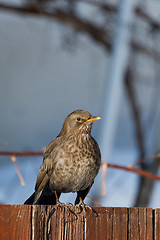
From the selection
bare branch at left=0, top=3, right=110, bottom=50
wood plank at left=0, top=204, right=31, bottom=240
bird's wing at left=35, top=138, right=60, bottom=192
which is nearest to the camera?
wood plank at left=0, top=204, right=31, bottom=240

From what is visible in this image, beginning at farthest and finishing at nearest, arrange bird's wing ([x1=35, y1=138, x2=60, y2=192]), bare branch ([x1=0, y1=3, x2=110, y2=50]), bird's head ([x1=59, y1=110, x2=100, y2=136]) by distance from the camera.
Result: bare branch ([x1=0, y1=3, x2=110, y2=50])
bird's head ([x1=59, y1=110, x2=100, y2=136])
bird's wing ([x1=35, y1=138, x2=60, y2=192])

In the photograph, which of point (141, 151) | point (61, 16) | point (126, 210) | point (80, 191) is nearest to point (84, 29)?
point (61, 16)

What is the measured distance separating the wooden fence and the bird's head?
77cm

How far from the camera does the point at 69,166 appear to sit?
2039 mm

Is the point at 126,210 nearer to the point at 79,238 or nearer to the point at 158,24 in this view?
the point at 79,238

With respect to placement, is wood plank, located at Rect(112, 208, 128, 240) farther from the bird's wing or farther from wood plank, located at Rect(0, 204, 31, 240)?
the bird's wing

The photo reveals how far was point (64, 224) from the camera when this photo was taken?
1411 mm

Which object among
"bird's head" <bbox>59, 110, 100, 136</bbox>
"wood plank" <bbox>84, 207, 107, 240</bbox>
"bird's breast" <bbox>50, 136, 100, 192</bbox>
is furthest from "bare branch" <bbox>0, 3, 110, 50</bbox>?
"wood plank" <bbox>84, 207, 107, 240</bbox>

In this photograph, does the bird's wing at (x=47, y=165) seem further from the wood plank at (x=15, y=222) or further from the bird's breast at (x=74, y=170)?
the wood plank at (x=15, y=222)

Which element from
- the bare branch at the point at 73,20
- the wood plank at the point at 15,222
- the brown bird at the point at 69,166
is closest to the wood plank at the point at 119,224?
the wood plank at the point at 15,222

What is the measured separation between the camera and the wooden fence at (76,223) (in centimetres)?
136

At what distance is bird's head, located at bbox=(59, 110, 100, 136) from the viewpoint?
215 centimetres

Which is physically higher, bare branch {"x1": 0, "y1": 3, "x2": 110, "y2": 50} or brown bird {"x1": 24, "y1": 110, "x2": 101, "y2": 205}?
bare branch {"x1": 0, "y1": 3, "x2": 110, "y2": 50}

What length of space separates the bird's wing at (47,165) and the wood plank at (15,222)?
0.56 m
